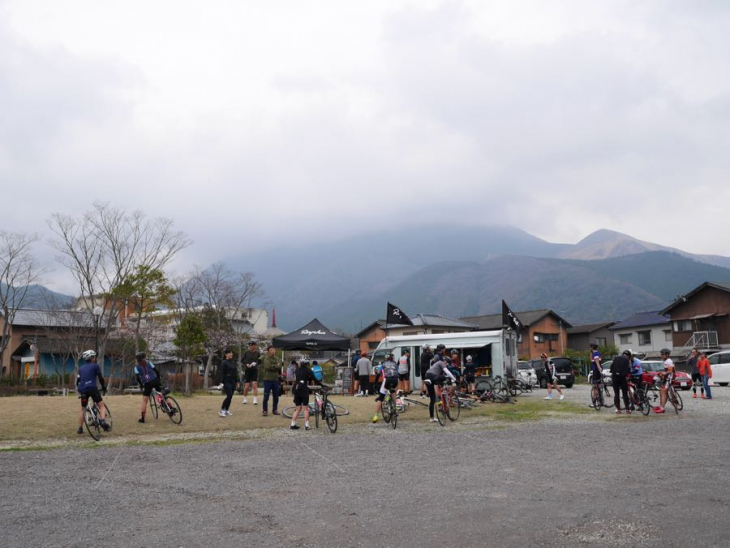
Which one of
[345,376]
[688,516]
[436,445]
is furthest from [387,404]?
[345,376]

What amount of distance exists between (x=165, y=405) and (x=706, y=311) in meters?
48.7

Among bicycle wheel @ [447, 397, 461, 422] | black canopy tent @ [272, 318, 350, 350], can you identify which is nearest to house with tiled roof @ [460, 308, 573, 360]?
black canopy tent @ [272, 318, 350, 350]

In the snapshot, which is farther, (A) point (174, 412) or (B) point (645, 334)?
(B) point (645, 334)

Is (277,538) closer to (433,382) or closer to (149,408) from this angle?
(433,382)

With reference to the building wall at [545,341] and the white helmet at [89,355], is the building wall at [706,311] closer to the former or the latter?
the building wall at [545,341]

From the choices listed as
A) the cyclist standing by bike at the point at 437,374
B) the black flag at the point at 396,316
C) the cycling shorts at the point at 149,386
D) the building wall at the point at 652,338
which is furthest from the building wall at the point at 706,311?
the cycling shorts at the point at 149,386

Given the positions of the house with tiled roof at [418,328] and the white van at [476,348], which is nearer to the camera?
the white van at [476,348]

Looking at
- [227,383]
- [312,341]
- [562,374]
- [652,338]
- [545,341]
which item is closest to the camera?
[227,383]

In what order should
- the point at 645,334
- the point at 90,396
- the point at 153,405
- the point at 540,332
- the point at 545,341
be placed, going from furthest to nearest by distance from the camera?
the point at 545,341, the point at 540,332, the point at 645,334, the point at 153,405, the point at 90,396

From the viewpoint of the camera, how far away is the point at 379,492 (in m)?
7.52

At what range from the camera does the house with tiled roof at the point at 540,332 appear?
6300 cm

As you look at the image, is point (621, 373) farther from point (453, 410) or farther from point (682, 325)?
point (682, 325)

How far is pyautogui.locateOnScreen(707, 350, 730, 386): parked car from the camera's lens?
31.1 m

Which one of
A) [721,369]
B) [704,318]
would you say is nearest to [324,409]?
[721,369]
